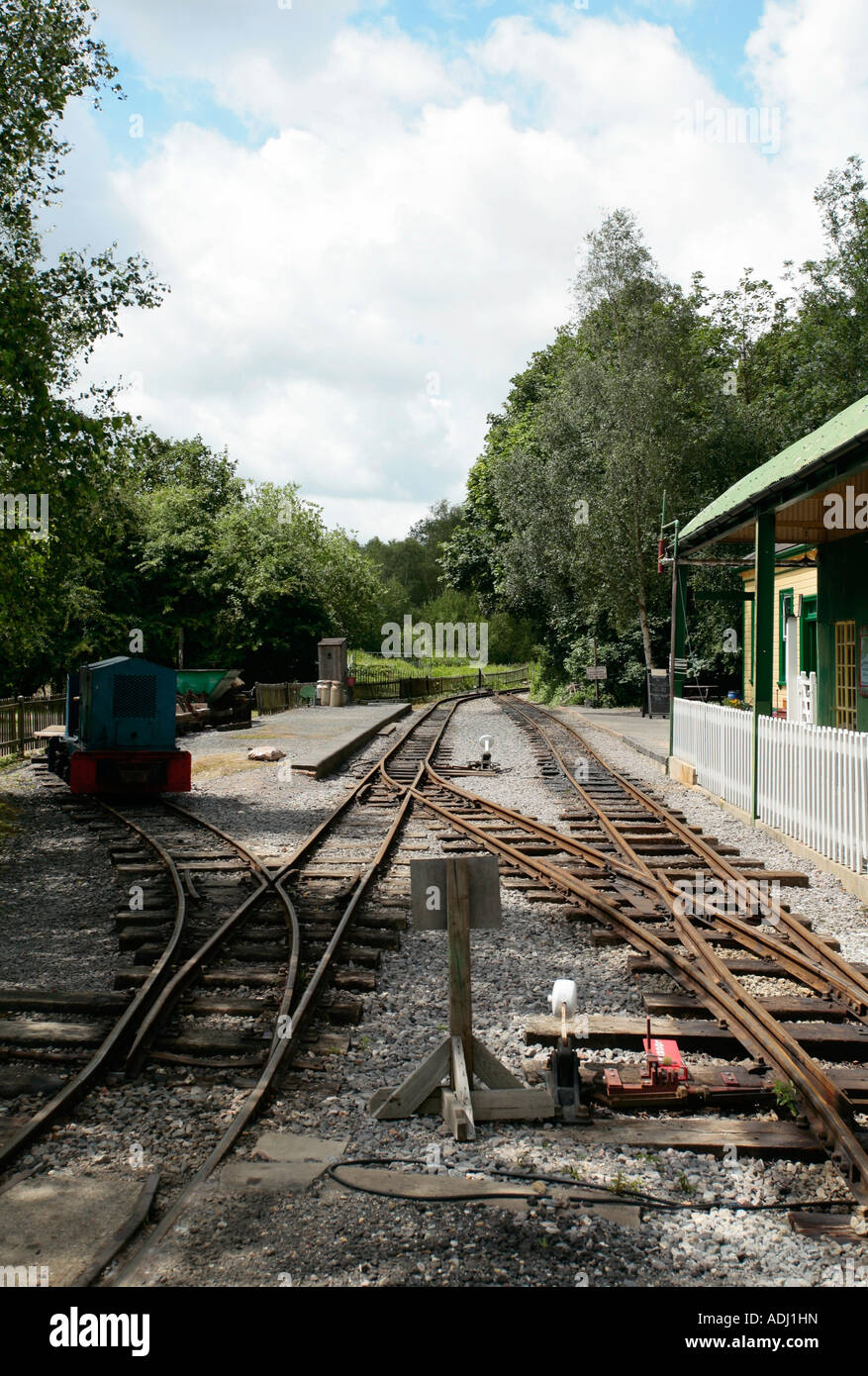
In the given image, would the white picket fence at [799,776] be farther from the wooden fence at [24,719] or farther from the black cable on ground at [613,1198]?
the wooden fence at [24,719]

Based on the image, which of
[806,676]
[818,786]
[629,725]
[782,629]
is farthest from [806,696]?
[818,786]

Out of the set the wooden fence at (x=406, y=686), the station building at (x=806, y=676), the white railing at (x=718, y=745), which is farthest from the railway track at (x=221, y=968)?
the wooden fence at (x=406, y=686)

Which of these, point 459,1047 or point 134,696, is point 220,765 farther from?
point 459,1047

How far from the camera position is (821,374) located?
31.2 metres

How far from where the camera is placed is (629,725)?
26.1 metres

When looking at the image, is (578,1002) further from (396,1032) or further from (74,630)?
(74,630)

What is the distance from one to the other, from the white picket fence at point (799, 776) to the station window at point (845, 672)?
8.43ft

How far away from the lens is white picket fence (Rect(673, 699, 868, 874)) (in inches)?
343

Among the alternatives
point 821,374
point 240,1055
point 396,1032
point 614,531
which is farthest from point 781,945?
point 821,374

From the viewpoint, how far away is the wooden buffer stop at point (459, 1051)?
14.1 feet

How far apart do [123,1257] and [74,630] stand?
34382 millimetres

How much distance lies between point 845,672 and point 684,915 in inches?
376

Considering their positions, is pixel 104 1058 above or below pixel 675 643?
below

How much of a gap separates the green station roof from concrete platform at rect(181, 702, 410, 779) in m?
7.45
